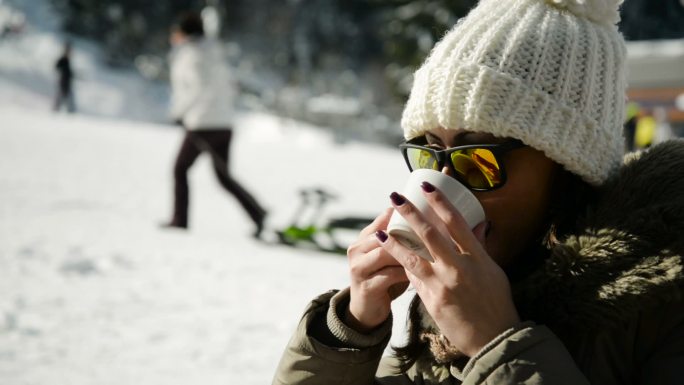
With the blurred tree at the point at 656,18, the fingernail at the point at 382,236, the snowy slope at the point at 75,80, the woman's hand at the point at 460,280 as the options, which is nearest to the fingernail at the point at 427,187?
the woman's hand at the point at 460,280

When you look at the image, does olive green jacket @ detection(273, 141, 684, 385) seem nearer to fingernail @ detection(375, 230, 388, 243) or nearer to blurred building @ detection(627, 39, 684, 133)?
fingernail @ detection(375, 230, 388, 243)

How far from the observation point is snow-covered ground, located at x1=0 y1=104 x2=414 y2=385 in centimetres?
378

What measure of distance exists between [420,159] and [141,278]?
13.6 ft

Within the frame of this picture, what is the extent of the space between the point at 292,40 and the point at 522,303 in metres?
46.2

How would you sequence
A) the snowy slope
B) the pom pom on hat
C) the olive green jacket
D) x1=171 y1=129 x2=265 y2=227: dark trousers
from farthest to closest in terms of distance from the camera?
the snowy slope, x1=171 y1=129 x2=265 y2=227: dark trousers, the pom pom on hat, the olive green jacket

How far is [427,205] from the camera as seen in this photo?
1.43 meters

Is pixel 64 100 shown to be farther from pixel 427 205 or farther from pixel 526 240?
pixel 427 205

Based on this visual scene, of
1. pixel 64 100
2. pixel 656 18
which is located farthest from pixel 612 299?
pixel 64 100

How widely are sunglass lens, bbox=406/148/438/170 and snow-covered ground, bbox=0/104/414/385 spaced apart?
2.05 metres

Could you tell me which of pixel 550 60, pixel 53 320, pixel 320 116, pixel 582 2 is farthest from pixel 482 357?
pixel 320 116

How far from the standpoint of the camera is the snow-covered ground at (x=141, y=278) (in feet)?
12.4

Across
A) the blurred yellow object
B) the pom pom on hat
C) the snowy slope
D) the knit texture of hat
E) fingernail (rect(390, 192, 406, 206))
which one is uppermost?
the pom pom on hat

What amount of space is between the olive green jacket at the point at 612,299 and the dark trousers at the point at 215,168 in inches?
244

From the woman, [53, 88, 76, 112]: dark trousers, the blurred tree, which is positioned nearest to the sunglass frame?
the woman
